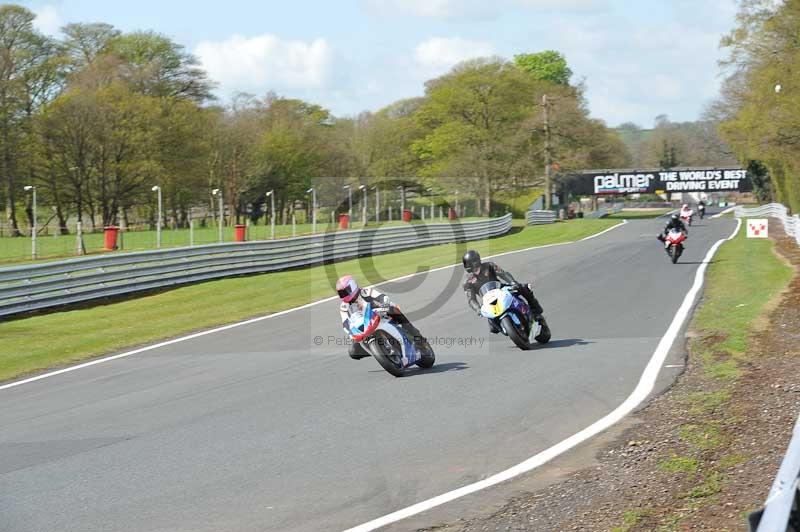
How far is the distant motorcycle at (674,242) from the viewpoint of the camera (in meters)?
25.8

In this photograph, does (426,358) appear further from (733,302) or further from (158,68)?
(158,68)

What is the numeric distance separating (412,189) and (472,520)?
5857cm

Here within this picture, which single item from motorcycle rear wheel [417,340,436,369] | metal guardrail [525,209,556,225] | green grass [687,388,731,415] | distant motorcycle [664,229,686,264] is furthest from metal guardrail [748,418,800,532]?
metal guardrail [525,209,556,225]

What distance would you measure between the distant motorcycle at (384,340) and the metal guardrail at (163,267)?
32.1 ft

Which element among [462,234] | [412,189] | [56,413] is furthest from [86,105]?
[56,413]

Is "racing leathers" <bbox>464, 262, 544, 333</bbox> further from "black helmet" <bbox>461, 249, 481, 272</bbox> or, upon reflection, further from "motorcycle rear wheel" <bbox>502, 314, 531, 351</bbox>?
"motorcycle rear wheel" <bbox>502, 314, 531, 351</bbox>

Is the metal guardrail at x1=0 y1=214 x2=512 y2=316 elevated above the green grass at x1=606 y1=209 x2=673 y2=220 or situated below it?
below

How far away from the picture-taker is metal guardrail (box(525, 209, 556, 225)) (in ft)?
186

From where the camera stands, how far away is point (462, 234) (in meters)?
41.3

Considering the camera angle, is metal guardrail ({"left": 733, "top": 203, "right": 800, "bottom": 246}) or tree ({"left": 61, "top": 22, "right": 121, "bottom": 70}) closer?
metal guardrail ({"left": 733, "top": 203, "right": 800, "bottom": 246})

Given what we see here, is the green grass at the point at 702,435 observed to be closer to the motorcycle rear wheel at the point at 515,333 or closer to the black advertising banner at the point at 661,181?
the motorcycle rear wheel at the point at 515,333

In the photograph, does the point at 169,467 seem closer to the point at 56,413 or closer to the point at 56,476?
the point at 56,476

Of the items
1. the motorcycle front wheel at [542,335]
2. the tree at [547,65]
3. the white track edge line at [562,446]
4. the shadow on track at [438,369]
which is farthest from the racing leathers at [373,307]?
the tree at [547,65]

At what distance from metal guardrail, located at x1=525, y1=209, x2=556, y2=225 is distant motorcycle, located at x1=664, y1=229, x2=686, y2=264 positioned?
3060 cm
